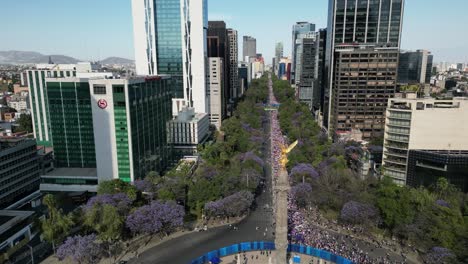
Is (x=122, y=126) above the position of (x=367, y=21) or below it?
below

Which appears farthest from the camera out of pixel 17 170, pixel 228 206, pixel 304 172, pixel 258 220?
pixel 304 172

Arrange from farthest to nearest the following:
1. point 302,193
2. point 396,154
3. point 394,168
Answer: point 394,168 → point 396,154 → point 302,193

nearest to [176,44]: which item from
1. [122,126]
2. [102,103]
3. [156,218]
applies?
[102,103]

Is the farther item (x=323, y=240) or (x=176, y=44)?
(x=176, y=44)

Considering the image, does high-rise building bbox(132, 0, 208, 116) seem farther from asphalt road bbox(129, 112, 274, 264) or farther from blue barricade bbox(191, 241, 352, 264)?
blue barricade bbox(191, 241, 352, 264)

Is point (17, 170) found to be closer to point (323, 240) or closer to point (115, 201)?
point (115, 201)

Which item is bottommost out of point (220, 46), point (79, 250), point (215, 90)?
point (79, 250)
